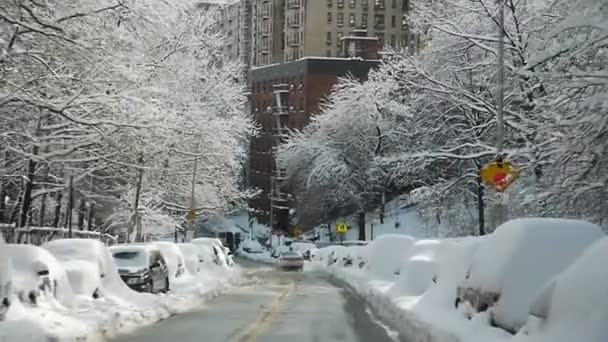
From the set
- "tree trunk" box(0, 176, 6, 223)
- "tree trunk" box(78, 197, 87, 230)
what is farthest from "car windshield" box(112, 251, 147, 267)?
"tree trunk" box(78, 197, 87, 230)

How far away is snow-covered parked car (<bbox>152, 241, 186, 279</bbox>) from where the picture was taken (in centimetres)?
3020

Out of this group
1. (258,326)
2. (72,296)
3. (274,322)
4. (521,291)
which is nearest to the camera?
(521,291)

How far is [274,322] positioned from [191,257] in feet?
57.5

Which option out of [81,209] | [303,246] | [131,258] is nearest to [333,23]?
[303,246]

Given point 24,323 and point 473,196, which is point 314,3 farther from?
point 24,323

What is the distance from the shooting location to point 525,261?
1041cm

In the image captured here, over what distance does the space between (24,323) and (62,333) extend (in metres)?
0.81

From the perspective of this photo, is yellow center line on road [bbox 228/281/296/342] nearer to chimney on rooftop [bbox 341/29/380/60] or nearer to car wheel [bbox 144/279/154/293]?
car wheel [bbox 144/279/154/293]

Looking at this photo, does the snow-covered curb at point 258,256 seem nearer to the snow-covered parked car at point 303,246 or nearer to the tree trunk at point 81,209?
the snow-covered parked car at point 303,246

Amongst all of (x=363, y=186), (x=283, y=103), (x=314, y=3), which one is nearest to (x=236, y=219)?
(x=283, y=103)

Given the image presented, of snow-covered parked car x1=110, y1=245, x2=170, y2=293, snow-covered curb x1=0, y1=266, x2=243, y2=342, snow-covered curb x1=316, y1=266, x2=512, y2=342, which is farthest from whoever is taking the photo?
snow-covered parked car x1=110, y1=245, x2=170, y2=293

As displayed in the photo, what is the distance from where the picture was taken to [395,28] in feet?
451

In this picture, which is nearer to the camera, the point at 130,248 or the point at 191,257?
the point at 130,248

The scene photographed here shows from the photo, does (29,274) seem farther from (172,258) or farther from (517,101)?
(517,101)
